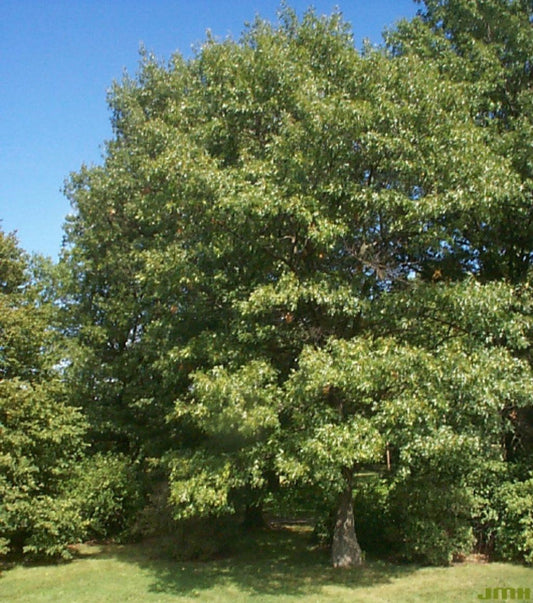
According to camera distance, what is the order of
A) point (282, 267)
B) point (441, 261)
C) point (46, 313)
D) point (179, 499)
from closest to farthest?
point (179, 499), point (282, 267), point (441, 261), point (46, 313)

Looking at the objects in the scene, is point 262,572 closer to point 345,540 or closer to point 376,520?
point 345,540

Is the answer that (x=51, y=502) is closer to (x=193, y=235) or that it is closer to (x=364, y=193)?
(x=193, y=235)

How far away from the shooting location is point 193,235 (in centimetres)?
1145

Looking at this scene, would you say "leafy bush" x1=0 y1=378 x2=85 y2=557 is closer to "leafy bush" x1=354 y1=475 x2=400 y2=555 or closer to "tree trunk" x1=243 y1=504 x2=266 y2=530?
"tree trunk" x1=243 y1=504 x2=266 y2=530

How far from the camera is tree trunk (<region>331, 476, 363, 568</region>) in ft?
36.7

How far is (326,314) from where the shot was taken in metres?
10.8

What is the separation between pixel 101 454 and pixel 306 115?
36.7 ft

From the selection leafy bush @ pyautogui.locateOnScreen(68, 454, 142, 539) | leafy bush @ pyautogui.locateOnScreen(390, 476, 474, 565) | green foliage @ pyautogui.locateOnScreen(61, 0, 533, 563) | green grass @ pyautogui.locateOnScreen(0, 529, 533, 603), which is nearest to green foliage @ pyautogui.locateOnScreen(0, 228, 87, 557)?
leafy bush @ pyautogui.locateOnScreen(68, 454, 142, 539)

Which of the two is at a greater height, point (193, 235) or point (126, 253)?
point (126, 253)

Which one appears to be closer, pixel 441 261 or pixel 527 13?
pixel 441 261

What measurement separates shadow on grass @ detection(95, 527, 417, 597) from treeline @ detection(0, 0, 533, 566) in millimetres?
562

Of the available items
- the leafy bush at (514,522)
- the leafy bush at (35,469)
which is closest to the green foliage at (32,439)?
the leafy bush at (35,469)

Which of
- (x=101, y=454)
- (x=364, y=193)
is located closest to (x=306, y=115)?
(x=364, y=193)

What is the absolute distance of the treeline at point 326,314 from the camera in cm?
916
